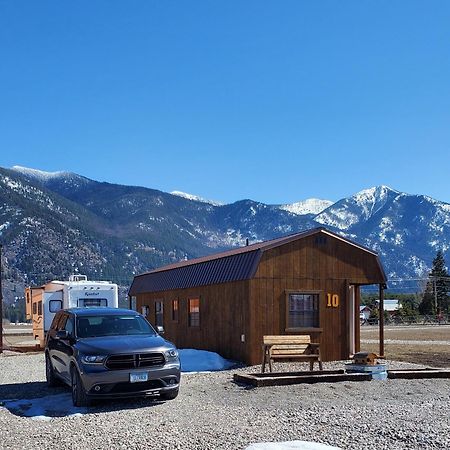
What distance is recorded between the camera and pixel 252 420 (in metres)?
10.2

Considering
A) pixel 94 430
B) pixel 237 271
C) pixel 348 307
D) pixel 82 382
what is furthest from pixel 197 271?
pixel 94 430

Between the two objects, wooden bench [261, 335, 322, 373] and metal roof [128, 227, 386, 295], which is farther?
metal roof [128, 227, 386, 295]

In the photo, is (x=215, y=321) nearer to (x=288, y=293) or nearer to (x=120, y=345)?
(x=288, y=293)

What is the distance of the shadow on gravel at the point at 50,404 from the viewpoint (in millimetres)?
11484

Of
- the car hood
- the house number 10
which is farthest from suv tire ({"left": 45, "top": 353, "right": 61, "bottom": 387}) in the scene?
the house number 10

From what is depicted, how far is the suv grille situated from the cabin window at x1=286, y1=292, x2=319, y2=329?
27.0ft

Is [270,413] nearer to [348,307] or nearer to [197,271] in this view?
[348,307]

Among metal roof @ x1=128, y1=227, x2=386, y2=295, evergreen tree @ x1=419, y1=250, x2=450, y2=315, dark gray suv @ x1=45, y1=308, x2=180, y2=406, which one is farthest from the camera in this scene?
evergreen tree @ x1=419, y1=250, x2=450, y2=315

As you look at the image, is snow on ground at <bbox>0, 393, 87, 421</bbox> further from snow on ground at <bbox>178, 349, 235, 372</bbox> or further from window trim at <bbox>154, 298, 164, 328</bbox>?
window trim at <bbox>154, 298, 164, 328</bbox>

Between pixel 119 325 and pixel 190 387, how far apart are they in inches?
84.5

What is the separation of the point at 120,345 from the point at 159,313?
15716mm

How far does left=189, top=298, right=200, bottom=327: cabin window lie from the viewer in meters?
23.1

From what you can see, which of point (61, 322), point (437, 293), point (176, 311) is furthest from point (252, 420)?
point (437, 293)

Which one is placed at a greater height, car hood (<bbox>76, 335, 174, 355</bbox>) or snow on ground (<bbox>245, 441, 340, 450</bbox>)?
car hood (<bbox>76, 335, 174, 355</bbox>)
